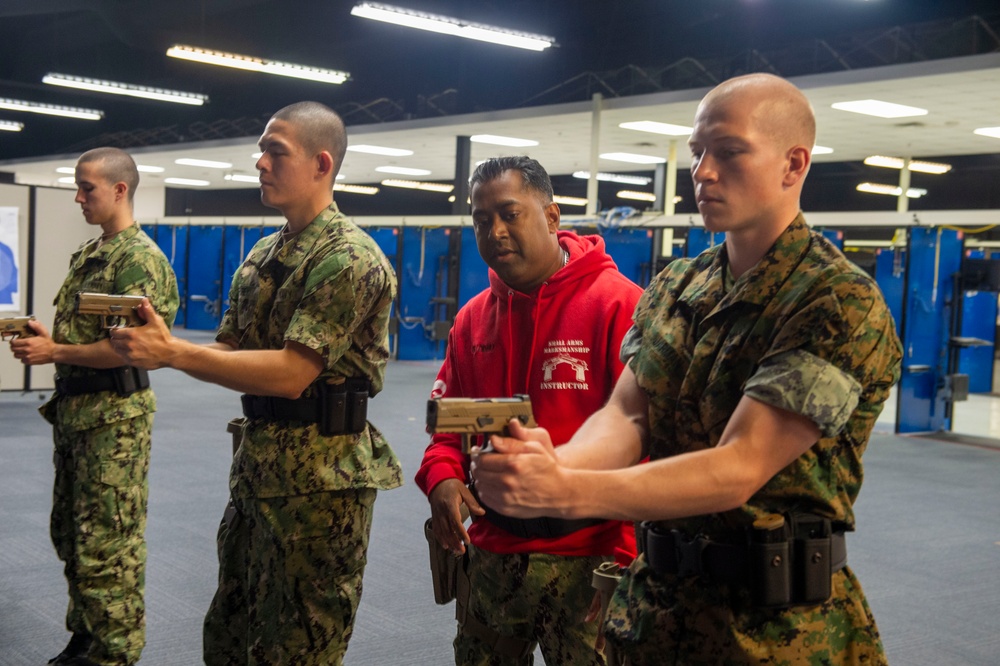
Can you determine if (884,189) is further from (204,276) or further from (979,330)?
(204,276)

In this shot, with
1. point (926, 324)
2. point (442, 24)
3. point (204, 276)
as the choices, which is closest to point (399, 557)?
point (926, 324)

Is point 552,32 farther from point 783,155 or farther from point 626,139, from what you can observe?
point 783,155

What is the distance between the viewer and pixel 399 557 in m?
4.70

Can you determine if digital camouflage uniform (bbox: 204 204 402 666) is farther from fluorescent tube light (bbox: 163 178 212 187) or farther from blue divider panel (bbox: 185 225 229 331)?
fluorescent tube light (bbox: 163 178 212 187)

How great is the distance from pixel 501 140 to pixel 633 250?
17.5ft

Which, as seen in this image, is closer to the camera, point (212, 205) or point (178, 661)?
point (178, 661)

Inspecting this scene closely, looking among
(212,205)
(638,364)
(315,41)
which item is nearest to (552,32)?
(315,41)

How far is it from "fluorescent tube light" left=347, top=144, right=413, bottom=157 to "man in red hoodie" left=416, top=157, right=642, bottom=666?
644 inches

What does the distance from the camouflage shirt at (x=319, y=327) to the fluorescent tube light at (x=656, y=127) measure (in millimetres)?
12022

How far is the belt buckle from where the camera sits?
54.7 inches

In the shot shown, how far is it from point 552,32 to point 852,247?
17.4 feet

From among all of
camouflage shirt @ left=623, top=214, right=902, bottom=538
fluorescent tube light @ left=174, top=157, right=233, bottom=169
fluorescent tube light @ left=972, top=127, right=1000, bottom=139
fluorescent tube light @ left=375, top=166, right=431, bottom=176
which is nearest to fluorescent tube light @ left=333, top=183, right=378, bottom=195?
fluorescent tube light @ left=375, top=166, right=431, bottom=176

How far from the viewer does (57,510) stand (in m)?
3.19

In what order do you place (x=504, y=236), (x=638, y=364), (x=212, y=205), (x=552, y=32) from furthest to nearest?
(x=212, y=205) < (x=552, y=32) < (x=504, y=236) < (x=638, y=364)
